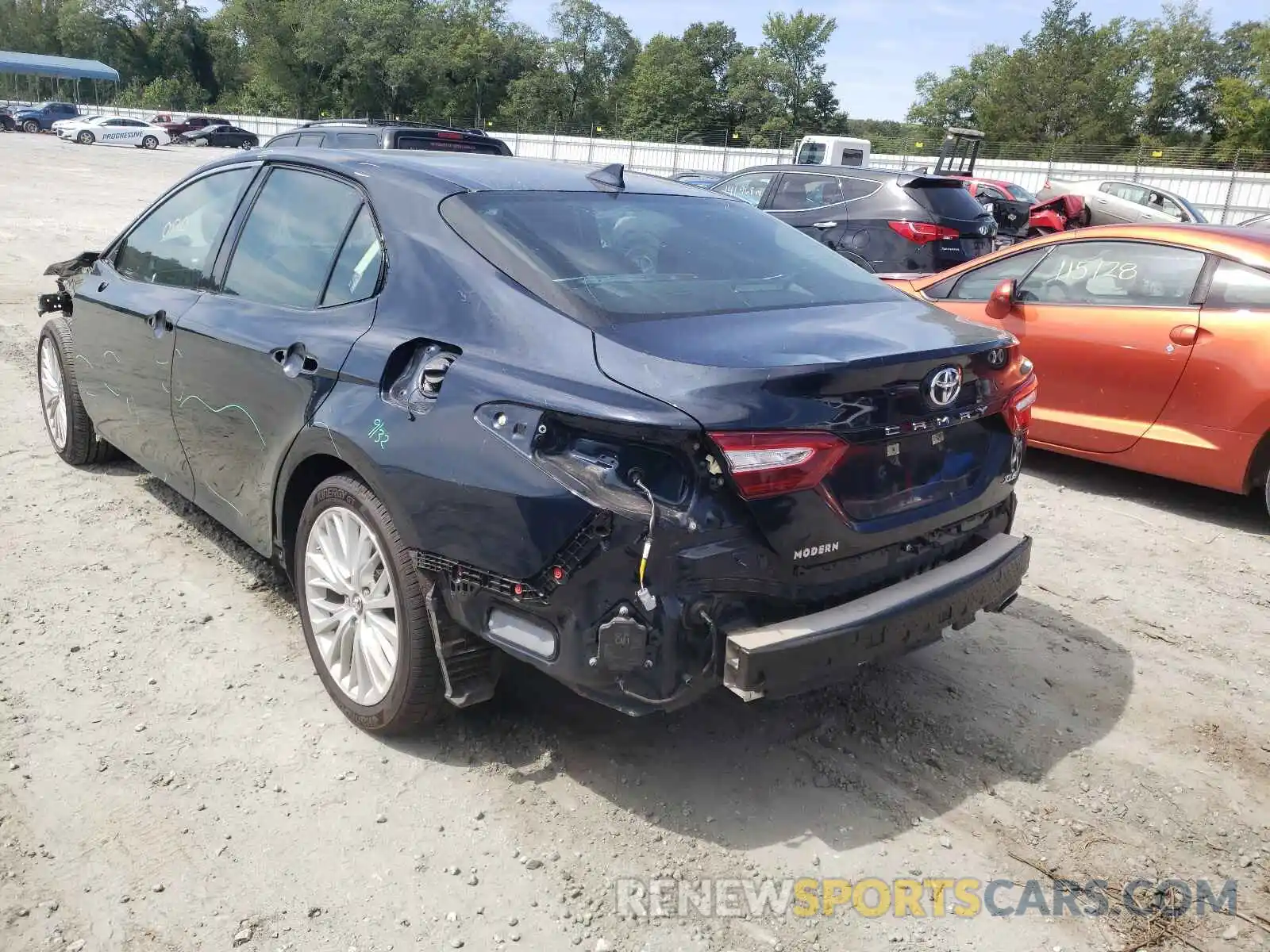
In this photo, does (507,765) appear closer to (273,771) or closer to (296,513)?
(273,771)

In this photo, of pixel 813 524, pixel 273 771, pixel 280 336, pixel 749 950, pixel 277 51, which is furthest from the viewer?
pixel 277 51

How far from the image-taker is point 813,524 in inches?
102

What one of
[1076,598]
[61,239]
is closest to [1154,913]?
[1076,598]

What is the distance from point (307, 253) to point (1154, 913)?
10.4ft

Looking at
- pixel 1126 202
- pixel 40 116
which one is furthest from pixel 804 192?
pixel 40 116

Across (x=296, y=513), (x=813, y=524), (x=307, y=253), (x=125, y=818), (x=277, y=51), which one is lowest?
(x=125, y=818)

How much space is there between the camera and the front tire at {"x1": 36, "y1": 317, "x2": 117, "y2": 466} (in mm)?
5246

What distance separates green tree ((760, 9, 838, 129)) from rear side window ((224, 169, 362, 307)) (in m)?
85.0

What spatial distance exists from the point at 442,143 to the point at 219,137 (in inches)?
1959

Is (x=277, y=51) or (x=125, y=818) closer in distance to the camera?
(x=125, y=818)

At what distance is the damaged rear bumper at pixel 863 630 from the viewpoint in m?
2.50

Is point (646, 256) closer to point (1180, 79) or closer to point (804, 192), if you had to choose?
point (804, 192)

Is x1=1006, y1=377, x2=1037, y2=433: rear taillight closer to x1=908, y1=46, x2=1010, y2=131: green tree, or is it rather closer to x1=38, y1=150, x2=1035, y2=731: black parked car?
x1=38, y1=150, x2=1035, y2=731: black parked car

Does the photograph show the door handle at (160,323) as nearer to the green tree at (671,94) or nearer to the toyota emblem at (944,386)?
the toyota emblem at (944,386)
